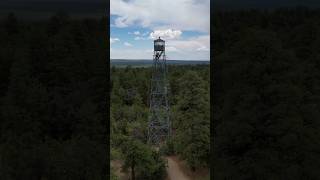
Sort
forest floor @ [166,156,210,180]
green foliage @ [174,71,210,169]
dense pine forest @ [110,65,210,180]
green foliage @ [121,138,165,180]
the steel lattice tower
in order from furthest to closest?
the steel lattice tower, green foliage @ [174,71,210,169], forest floor @ [166,156,210,180], dense pine forest @ [110,65,210,180], green foliage @ [121,138,165,180]

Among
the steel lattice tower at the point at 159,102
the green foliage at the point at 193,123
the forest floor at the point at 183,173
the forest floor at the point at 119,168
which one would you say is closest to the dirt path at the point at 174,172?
the forest floor at the point at 183,173

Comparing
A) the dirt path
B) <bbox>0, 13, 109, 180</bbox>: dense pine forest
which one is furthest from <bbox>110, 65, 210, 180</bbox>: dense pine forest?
<bbox>0, 13, 109, 180</bbox>: dense pine forest

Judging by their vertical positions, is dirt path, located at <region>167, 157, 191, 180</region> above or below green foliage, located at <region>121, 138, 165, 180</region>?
below

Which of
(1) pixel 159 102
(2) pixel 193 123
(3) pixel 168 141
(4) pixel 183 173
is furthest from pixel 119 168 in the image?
(1) pixel 159 102
